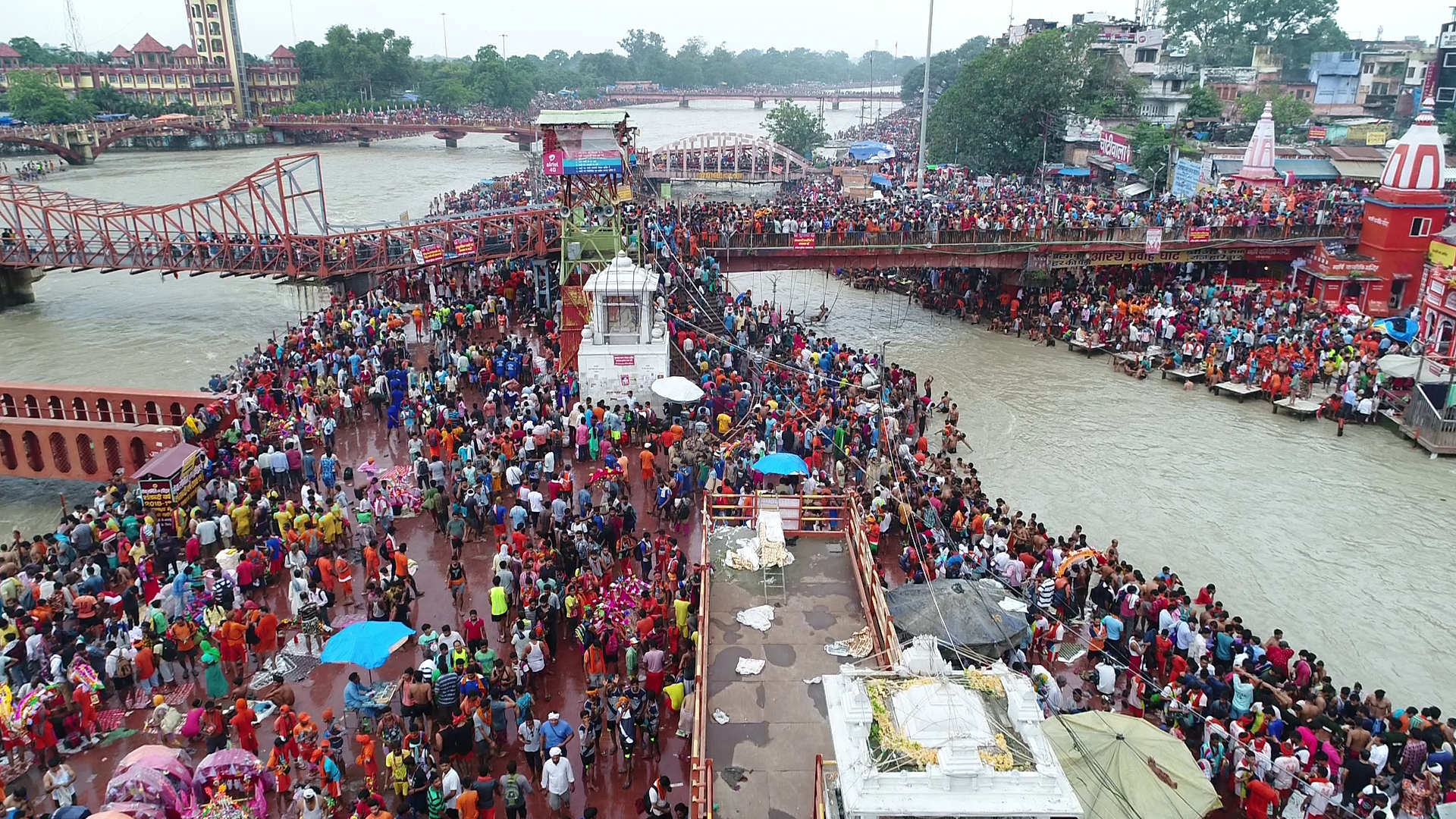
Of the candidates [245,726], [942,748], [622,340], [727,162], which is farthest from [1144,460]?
[727,162]

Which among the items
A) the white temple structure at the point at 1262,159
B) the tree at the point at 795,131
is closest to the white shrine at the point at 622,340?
the white temple structure at the point at 1262,159

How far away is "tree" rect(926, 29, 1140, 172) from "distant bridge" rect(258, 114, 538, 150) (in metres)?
41.5

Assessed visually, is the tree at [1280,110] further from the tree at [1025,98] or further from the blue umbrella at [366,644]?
the blue umbrella at [366,644]

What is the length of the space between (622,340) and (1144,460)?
1264cm

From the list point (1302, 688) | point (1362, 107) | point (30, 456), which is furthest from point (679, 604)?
point (1362, 107)

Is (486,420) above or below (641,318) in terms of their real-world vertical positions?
below

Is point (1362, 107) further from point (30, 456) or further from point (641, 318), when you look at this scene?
point (30, 456)

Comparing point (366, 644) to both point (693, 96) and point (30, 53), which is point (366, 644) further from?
point (693, 96)

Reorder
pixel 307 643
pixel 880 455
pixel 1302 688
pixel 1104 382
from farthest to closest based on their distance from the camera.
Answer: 1. pixel 1104 382
2. pixel 880 455
3. pixel 307 643
4. pixel 1302 688

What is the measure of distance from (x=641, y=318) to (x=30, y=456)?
13156 mm

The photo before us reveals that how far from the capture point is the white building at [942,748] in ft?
23.4

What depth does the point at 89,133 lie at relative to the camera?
272ft

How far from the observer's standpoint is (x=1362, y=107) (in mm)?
76812

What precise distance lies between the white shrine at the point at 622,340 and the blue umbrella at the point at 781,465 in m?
5.00
